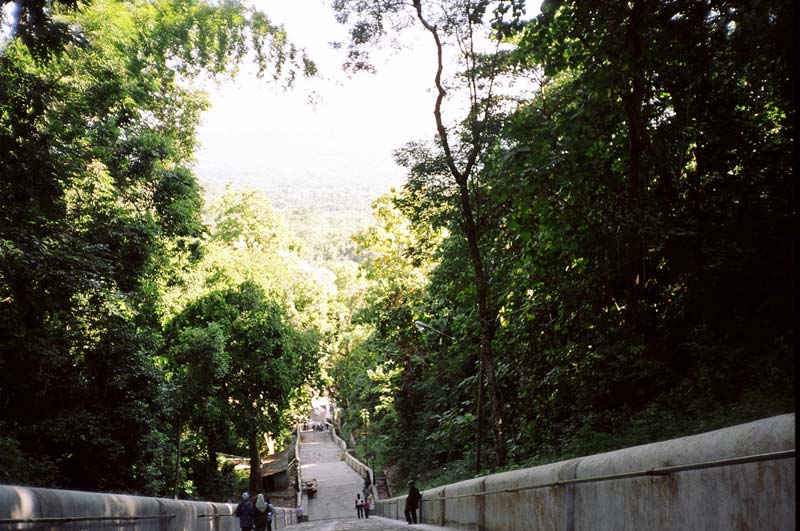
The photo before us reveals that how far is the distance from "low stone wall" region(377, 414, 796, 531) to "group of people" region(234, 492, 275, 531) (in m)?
8.53

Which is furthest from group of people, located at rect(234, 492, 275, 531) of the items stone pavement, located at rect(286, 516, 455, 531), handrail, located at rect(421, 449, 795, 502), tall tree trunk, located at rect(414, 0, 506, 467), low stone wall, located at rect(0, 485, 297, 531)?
handrail, located at rect(421, 449, 795, 502)

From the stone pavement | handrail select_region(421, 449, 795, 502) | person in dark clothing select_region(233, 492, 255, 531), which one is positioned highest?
handrail select_region(421, 449, 795, 502)

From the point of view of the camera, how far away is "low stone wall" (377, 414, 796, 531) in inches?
126

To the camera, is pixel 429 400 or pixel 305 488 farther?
pixel 305 488

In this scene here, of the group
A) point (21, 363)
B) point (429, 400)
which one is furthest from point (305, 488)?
point (21, 363)

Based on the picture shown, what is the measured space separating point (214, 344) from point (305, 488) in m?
19.3

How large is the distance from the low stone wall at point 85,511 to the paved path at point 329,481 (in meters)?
27.6

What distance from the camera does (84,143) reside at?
16.4m

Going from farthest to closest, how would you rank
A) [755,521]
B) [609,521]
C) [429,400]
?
[429,400] → [609,521] → [755,521]

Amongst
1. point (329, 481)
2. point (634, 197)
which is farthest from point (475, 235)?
point (329, 481)

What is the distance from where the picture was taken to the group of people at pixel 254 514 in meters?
14.2

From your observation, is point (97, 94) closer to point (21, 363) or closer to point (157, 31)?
point (157, 31)

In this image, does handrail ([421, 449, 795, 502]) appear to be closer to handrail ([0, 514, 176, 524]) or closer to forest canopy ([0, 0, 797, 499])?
forest canopy ([0, 0, 797, 499])

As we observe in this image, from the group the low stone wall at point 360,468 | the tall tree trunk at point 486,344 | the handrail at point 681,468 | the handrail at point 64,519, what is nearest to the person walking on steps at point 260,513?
the tall tree trunk at point 486,344
